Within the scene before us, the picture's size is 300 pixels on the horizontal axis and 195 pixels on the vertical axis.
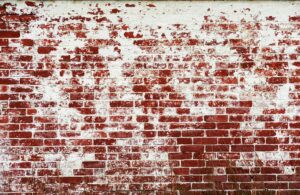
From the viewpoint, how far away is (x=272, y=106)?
3.74 m

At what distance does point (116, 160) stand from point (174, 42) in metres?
1.31

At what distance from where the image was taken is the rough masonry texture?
369cm

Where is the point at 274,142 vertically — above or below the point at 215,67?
below

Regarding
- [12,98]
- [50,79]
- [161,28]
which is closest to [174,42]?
[161,28]

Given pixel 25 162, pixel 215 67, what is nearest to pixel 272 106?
pixel 215 67

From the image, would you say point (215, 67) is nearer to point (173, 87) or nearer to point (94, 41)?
point (173, 87)

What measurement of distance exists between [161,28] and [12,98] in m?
1.63

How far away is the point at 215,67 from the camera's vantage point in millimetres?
3756

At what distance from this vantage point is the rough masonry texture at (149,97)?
145 inches

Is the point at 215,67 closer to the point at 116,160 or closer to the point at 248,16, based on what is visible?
the point at 248,16

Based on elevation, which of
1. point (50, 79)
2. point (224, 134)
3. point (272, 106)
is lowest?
point (224, 134)

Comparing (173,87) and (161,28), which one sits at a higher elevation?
(161,28)

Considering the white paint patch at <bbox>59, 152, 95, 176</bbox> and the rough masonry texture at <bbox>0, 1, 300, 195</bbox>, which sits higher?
the rough masonry texture at <bbox>0, 1, 300, 195</bbox>

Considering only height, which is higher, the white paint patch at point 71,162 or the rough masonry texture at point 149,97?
the rough masonry texture at point 149,97
